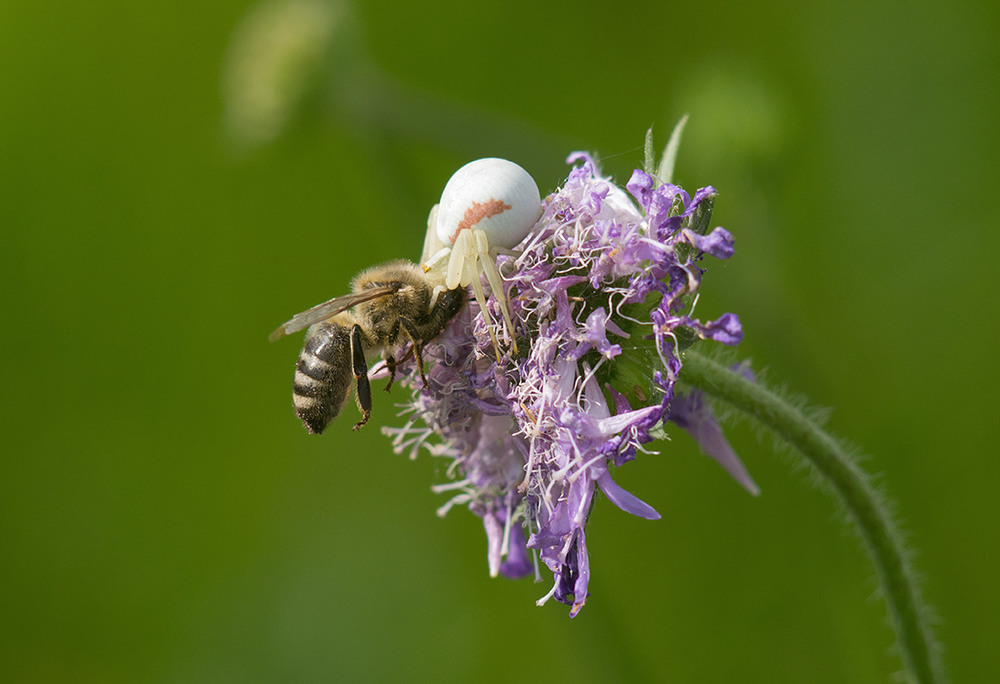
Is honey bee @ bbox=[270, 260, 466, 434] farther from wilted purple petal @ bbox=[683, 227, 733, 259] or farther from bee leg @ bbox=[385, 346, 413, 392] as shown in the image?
wilted purple petal @ bbox=[683, 227, 733, 259]

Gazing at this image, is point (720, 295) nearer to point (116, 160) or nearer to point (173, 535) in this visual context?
point (173, 535)

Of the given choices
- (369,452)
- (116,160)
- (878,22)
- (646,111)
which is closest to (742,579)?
(369,452)

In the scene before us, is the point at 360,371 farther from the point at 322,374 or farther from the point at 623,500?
the point at 623,500

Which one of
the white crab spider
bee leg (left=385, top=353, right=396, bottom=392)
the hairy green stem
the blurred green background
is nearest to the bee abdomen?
bee leg (left=385, top=353, right=396, bottom=392)

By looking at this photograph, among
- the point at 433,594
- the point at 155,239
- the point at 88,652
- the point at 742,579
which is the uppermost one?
the point at 155,239

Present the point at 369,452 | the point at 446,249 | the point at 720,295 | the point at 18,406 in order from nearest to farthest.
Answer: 1. the point at 446,249
2. the point at 720,295
3. the point at 369,452
4. the point at 18,406

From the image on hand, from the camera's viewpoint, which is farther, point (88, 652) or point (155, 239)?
point (155, 239)
